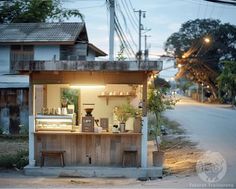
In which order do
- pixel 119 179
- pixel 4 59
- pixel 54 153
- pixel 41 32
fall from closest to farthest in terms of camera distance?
pixel 119 179 < pixel 54 153 < pixel 4 59 < pixel 41 32

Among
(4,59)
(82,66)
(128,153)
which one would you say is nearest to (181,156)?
(128,153)

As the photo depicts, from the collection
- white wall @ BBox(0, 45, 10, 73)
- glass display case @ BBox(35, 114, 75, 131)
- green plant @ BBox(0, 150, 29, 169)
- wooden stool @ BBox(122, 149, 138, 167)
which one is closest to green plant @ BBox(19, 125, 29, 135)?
white wall @ BBox(0, 45, 10, 73)

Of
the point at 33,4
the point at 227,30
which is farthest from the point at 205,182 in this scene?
the point at 227,30

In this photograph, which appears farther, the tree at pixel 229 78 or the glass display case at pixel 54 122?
the tree at pixel 229 78

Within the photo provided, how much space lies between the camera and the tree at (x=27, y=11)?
3775cm

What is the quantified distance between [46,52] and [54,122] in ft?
42.9

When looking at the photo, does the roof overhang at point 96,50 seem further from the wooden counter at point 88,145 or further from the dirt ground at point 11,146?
the wooden counter at point 88,145

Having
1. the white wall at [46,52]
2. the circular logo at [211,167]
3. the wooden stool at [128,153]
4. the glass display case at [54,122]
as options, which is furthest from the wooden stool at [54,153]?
the white wall at [46,52]

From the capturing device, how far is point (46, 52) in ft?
88.3

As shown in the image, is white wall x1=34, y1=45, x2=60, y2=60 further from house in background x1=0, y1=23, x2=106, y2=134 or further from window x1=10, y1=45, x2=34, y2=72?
window x1=10, y1=45, x2=34, y2=72

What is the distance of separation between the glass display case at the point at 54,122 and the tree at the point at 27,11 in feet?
80.4

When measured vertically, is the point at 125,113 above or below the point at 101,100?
below

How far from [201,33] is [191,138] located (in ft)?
168

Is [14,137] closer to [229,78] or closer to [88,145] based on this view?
[88,145]
